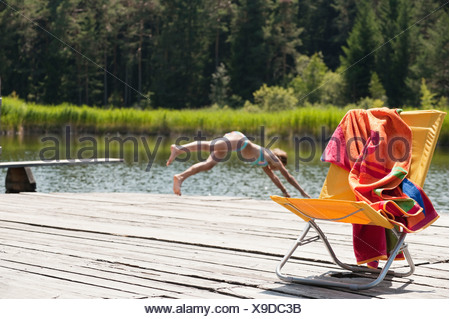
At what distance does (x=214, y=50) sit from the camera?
152 feet

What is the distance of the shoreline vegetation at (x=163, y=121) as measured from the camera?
21.6 meters

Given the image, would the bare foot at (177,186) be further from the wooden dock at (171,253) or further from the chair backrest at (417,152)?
the chair backrest at (417,152)

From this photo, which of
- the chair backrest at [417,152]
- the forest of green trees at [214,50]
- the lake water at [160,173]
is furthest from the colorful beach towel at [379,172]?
the forest of green trees at [214,50]

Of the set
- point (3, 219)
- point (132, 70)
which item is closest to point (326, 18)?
point (132, 70)

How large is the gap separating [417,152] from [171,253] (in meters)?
1.31

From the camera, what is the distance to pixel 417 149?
3488 mm

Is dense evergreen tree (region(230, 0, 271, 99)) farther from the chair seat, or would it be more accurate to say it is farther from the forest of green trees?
the chair seat

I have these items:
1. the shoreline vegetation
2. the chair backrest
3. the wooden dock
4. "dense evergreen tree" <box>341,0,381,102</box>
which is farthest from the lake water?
"dense evergreen tree" <box>341,0,381,102</box>

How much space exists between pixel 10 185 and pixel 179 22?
1327 inches

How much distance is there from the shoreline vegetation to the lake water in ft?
2.06

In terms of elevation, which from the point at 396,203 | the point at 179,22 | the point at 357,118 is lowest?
the point at 396,203

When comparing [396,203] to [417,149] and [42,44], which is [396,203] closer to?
[417,149]

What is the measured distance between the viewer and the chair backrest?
3439mm

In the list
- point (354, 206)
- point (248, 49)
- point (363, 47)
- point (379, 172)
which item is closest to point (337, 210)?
point (354, 206)
